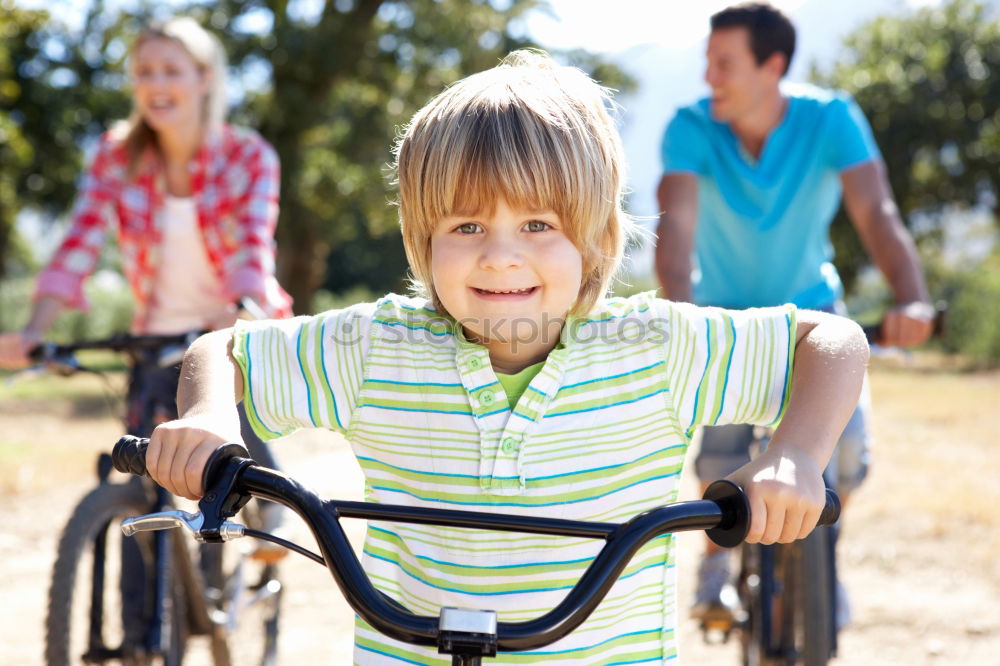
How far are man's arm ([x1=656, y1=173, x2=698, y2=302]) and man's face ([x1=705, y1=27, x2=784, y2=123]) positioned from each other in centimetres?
23

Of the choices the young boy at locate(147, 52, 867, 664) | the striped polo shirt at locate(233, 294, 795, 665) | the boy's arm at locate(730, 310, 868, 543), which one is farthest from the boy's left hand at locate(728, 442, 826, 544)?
the striped polo shirt at locate(233, 294, 795, 665)

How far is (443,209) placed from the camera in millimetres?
1544

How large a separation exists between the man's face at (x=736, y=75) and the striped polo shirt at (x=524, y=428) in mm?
1425

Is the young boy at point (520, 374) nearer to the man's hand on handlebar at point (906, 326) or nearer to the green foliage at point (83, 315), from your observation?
the man's hand on handlebar at point (906, 326)

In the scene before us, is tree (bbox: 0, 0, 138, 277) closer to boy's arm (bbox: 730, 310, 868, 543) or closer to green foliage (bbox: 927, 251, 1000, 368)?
green foliage (bbox: 927, 251, 1000, 368)

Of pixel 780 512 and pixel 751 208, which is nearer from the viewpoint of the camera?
pixel 780 512

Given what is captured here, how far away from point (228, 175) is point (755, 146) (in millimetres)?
1533

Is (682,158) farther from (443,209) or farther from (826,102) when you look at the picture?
(443,209)

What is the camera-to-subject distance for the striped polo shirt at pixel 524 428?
1572 millimetres

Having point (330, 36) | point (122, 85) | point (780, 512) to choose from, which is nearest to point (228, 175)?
point (780, 512)

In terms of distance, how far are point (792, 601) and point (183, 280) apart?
77.5 inches

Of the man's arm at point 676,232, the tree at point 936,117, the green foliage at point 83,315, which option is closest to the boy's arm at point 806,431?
the man's arm at point 676,232

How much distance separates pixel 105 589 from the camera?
2535mm

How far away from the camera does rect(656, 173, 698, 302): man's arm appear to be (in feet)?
9.04
